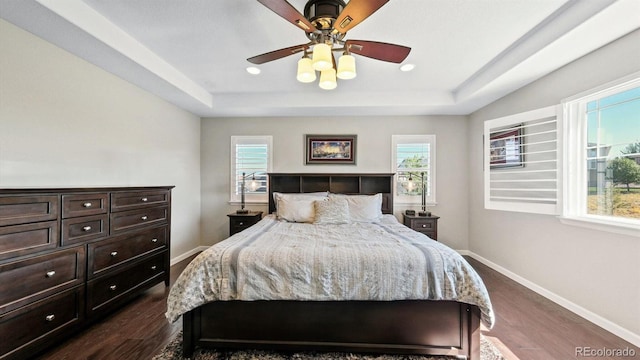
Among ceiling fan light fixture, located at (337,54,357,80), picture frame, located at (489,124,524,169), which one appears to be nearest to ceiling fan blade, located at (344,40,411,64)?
ceiling fan light fixture, located at (337,54,357,80)

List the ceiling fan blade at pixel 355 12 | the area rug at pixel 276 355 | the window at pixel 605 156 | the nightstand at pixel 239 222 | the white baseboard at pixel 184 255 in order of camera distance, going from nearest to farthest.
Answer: the ceiling fan blade at pixel 355 12, the area rug at pixel 276 355, the window at pixel 605 156, the white baseboard at pixel 184 255, the nightstand at pixel 239 222

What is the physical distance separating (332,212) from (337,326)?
1.63 m

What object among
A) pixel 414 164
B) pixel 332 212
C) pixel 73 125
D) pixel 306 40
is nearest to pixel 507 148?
Answer: pixel 414 164

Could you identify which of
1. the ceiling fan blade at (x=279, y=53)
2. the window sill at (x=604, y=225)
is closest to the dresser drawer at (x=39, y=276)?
the ceiling fan blade at (x=279, y=53)

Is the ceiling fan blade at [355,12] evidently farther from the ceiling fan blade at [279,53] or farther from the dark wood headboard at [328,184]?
the dark wood headboard at [328,184]

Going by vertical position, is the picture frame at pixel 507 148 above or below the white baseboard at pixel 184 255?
→ above

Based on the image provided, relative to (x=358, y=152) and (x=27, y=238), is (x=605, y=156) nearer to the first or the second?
(x=358, y=152)

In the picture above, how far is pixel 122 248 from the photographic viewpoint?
92.4 inches

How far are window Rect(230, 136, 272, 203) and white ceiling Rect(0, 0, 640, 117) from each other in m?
1.02

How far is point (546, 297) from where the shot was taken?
2.66m

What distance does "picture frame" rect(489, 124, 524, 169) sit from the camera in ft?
10.0

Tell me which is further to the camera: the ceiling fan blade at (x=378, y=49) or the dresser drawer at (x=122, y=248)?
the dresser drawer at (x=122, y=248)

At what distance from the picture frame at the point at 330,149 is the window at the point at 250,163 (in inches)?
28.6

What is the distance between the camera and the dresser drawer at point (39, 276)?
154cm
